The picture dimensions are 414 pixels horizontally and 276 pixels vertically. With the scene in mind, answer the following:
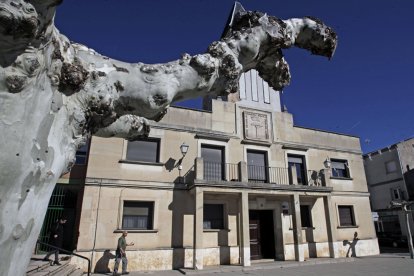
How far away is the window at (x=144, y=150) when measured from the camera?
12992 millimetres

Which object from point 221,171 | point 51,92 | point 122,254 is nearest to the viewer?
point 51,92

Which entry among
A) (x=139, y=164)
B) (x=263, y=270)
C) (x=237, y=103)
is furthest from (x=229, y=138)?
(x=263, y=270)

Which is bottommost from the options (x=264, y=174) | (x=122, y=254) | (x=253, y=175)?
(x=122, y=254)

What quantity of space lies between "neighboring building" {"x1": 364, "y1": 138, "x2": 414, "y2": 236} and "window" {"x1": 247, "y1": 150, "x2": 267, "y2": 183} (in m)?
15.9

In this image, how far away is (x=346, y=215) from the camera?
16828 millimetres

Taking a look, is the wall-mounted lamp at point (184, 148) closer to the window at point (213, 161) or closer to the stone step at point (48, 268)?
the window at point (213, 161)

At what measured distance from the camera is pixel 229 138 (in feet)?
48.8

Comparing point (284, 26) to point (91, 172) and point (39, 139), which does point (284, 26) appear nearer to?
point (39, 139)

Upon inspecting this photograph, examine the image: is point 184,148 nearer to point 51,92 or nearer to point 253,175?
point 253,175

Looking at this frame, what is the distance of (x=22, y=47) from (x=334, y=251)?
53.1 feet

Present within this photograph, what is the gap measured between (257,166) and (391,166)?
61.4 feet

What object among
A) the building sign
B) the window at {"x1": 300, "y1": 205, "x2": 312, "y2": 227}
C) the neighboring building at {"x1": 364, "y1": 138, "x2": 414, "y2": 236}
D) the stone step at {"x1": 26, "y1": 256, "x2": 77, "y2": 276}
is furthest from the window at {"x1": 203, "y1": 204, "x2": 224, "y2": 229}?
the neighboring building at {"x1": 364, "y1": 138, "x2": 414, "y2": 236}

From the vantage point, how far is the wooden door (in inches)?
549

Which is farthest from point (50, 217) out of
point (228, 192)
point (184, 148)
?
point (228, 192)
